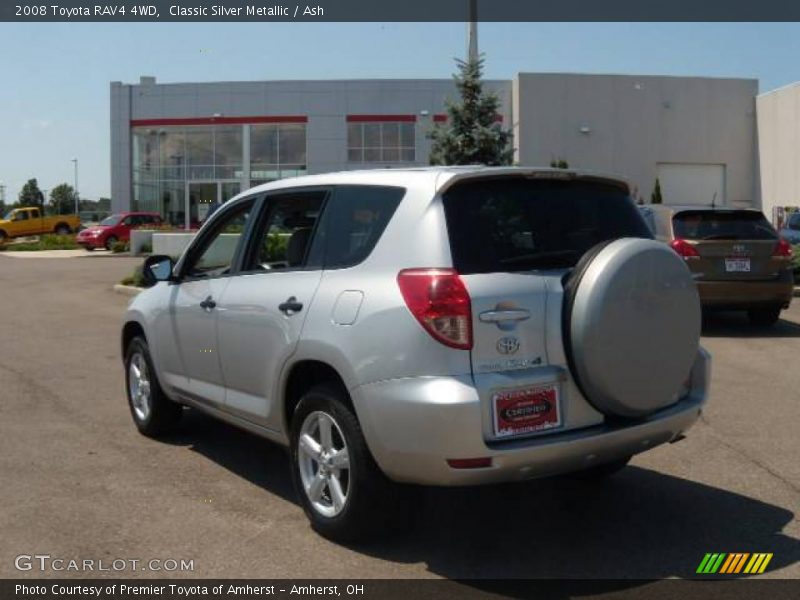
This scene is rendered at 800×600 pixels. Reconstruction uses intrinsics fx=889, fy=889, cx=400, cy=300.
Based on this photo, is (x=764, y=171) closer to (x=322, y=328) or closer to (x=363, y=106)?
(x=363, y=106)

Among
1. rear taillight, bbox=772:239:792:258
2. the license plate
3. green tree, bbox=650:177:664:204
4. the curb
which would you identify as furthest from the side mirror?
green tree, bbox=650:177:664:204

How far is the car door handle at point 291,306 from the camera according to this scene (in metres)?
4.56

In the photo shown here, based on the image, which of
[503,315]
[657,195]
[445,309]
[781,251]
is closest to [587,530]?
[503,315]

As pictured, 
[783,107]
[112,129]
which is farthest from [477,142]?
[112,129]

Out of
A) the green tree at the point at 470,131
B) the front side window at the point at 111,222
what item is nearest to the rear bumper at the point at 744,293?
the green tree at the point at 470,131

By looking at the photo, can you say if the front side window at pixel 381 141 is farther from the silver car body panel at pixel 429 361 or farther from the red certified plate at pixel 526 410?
the red certified plate at pixel 526 410

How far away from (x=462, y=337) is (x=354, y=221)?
1.03 metres

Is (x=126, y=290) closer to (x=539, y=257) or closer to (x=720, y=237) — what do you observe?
(x=720, y=237)

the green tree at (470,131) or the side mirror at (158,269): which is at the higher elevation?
the green tree at (470,131)

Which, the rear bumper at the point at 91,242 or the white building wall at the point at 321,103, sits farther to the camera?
the white building wall at the point at 321,103

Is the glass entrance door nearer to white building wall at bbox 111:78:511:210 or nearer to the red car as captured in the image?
white building wall at bbox 111:78:511:210

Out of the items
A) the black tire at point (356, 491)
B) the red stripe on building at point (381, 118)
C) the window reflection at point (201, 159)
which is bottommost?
the black tire at point (356, 491)

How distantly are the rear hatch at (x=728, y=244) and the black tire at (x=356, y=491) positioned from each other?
7.85m

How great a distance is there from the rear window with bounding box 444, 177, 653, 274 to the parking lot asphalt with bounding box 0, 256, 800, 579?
767 mm
